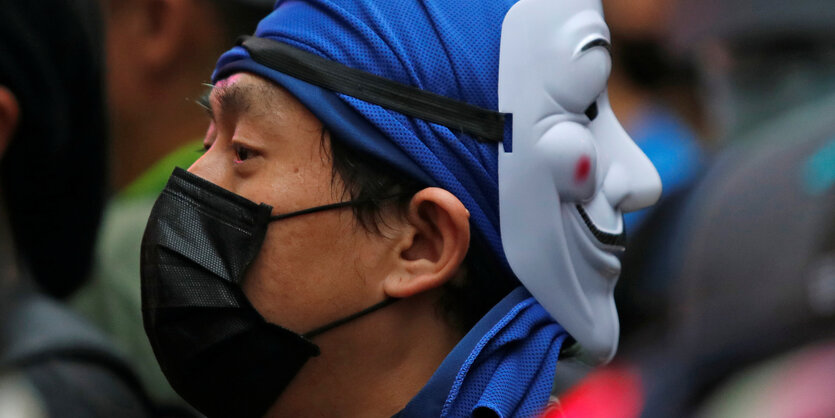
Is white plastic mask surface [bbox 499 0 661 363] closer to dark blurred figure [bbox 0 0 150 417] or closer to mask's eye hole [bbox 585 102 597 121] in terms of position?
mask's eye hole [bbox 585 102 597 121]

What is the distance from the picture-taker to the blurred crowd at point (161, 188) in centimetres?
326

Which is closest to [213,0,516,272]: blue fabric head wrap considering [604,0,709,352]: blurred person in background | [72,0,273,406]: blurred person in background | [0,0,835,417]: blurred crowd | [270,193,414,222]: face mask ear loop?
[270,193,414,222]: face mask ear loop

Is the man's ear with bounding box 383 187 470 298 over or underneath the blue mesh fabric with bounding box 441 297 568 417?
over

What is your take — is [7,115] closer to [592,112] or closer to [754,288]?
[592,112]

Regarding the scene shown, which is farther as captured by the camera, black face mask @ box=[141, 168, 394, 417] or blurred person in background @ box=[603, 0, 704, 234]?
blurred person in background @ box=[603, 0, 704, 234]

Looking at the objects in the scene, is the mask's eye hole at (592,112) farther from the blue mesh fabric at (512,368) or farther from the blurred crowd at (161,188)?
the blurred crowd at (161,188)

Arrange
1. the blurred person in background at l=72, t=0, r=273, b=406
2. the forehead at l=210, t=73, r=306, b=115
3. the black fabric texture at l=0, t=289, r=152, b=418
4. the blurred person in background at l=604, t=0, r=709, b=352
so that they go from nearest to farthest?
the forehead at l=210, t=73, r=306, b=115 < the black fabric texture at l=0, t=289, r=152, b=418 < the blurred person in background at l=72, t=0, r=273, b=406 < the blurred person in background at l=604, t=0, r=709, b=352

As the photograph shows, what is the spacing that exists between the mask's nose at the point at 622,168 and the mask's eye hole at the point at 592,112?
15 millimetres

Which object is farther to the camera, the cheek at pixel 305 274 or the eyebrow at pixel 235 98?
the eyebrow at pixel 235 98

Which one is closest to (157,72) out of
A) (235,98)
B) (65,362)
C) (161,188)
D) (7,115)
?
(161,188)

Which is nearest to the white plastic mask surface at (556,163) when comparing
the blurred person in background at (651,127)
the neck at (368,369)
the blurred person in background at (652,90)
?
the neck at (368,369)

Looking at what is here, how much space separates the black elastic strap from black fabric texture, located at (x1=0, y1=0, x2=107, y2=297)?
97 cm

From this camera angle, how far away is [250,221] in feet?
8.71

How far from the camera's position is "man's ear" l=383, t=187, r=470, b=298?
2666mm
